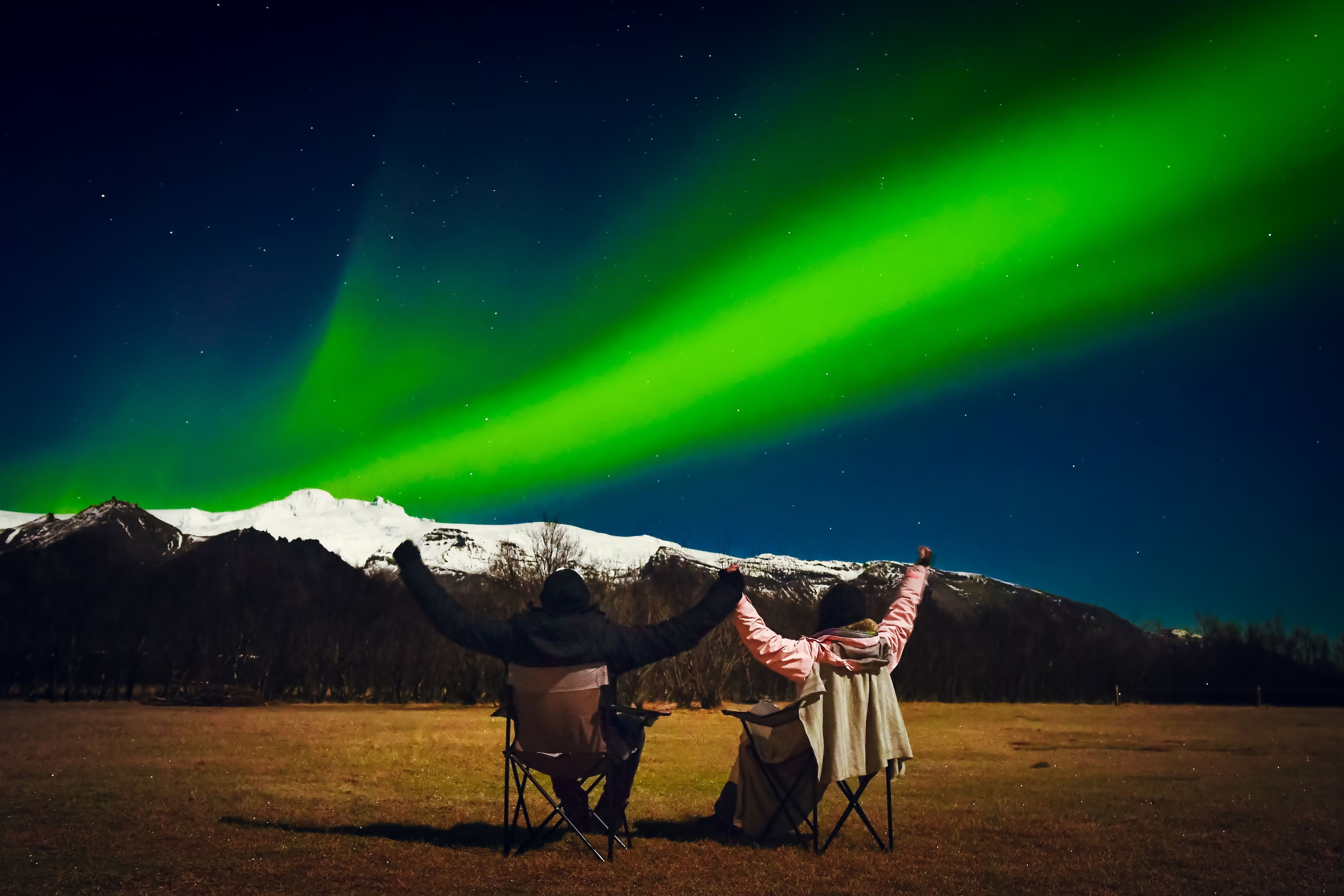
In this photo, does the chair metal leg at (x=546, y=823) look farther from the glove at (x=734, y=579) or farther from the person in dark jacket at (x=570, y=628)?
the glove at (x=734, y=579)

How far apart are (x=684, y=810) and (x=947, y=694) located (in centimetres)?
6228

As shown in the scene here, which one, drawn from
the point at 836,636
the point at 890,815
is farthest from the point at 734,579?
the point at 890,815

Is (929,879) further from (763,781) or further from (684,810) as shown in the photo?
(684,810)

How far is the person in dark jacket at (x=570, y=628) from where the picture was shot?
231 inches

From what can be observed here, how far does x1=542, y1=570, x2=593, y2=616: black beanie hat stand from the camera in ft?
20.0

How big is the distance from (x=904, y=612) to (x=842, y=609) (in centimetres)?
47

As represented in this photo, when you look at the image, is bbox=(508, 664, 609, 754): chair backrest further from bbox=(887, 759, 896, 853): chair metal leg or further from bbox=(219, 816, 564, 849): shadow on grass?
bbox=(887, 759, 896, 853): chair metal leg

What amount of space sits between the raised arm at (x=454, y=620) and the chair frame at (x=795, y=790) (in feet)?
4.83

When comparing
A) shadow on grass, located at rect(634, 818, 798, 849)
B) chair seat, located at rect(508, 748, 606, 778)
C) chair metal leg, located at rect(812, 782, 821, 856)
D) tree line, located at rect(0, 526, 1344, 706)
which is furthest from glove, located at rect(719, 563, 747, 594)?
tree line, located at rect(0, 526, 1344, 706)

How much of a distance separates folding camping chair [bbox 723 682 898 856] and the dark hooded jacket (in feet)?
2.11

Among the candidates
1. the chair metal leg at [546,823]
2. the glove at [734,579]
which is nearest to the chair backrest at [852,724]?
the glove at [734,579]

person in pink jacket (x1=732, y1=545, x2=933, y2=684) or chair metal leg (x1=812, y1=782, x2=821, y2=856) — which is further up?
person in pink jacket (x1=732, y1=545, x2=933, y2=684)

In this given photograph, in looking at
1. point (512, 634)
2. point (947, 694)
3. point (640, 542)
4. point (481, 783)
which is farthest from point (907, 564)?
point (640, 542)

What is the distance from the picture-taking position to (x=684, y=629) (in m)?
6.00
